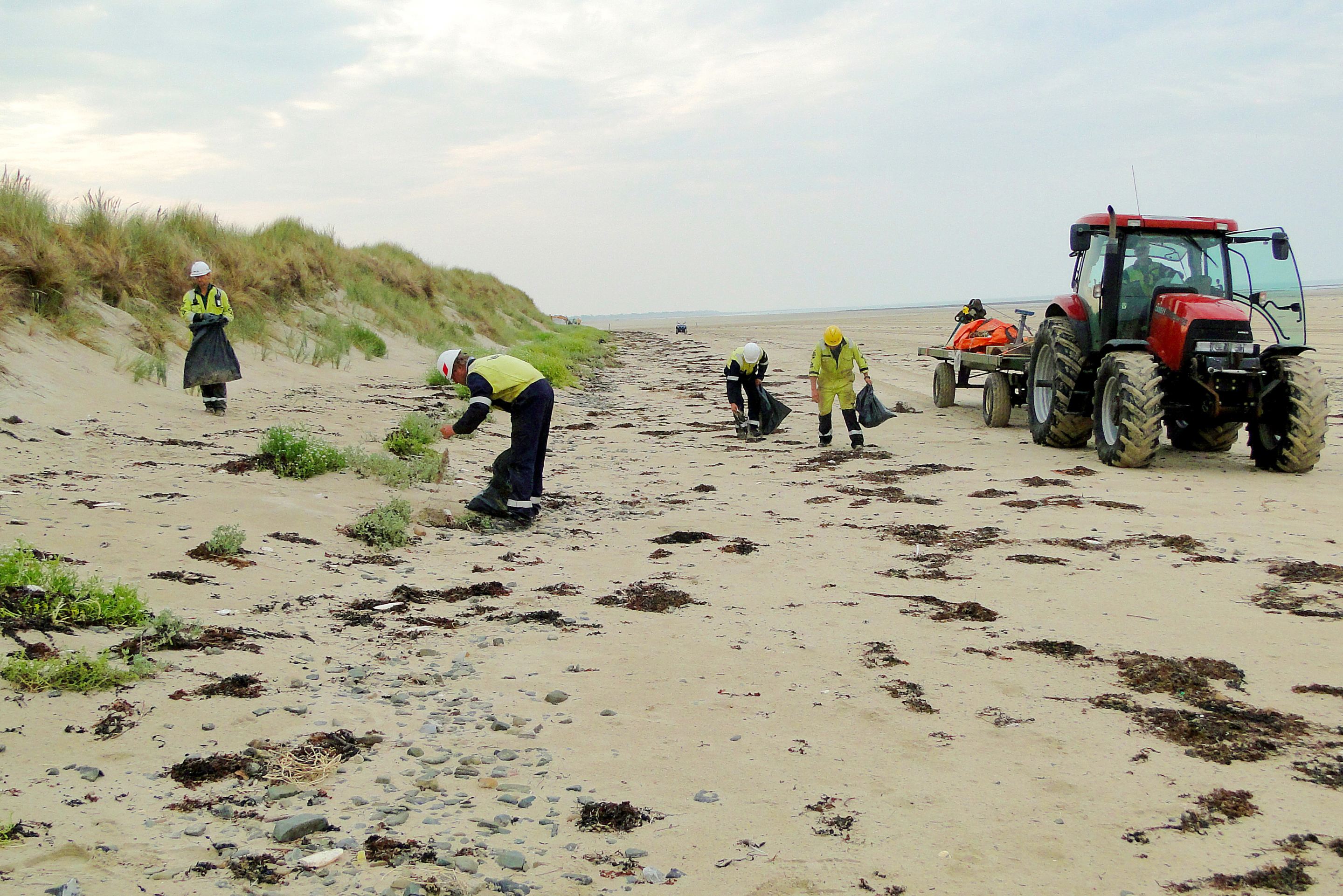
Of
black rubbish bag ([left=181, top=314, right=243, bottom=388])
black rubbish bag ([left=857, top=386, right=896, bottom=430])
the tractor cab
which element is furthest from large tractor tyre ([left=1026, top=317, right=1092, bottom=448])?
black rubbish bag ([left=181, top=314, right=243, bottom=388])

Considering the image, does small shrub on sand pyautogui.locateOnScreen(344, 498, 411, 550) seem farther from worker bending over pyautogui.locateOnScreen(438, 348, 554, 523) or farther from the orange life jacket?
the orange life jacket

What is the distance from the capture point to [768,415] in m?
15.1

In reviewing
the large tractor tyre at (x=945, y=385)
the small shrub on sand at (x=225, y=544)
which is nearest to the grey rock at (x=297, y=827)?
the small shrub on sand at (x=225, y=544)

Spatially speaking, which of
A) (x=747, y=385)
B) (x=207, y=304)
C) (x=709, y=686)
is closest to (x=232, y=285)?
(x=207, y=304)

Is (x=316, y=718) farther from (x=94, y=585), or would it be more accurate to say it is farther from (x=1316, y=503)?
(x=1316, y=503)

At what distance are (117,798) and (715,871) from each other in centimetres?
209

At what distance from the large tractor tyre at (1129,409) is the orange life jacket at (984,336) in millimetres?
4675

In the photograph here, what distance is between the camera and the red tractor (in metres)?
10.8

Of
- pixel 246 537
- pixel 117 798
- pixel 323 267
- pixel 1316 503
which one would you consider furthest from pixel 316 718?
pixel 323 267

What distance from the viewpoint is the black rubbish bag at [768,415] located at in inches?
593

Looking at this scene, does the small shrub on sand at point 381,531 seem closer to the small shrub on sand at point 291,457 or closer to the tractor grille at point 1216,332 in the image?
the small shrub on sand at point 291,457

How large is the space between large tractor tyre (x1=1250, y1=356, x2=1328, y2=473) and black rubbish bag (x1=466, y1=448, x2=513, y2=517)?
25.7 feet

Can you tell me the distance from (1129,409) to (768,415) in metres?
5.38

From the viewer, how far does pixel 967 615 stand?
20.8ft
